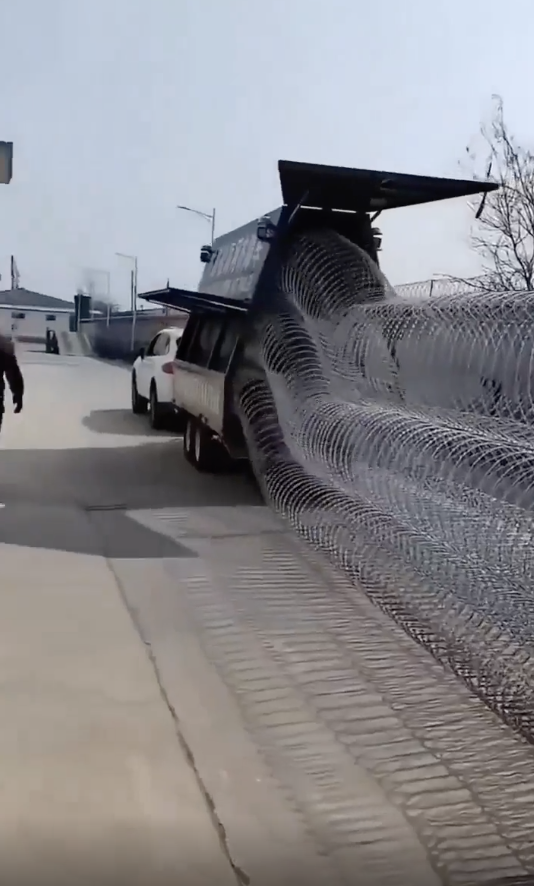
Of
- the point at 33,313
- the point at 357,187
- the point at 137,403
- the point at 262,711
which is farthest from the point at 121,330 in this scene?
the point at 262,711

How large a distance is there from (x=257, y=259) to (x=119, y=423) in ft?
13.7

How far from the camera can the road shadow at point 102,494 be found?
19.2 ft

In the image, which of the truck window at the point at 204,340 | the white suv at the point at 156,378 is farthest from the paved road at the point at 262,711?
the white suv at the point at 156,378

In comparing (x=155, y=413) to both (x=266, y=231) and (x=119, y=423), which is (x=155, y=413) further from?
(x=266, y=231)

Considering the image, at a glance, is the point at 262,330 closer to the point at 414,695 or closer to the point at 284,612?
the point at 284,612

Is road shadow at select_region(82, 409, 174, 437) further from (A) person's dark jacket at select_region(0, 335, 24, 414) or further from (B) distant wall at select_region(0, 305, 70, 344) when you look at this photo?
(A) person's dark jacket at select_region(0, 335, 24, 414)

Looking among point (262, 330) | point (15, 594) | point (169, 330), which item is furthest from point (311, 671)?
point (169, 330)

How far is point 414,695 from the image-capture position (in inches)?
136

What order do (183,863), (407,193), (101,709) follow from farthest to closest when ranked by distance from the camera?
(407,193) → (101,709) → (183,863)

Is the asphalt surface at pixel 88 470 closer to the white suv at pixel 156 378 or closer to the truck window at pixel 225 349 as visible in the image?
the white suv at pixel 156 378

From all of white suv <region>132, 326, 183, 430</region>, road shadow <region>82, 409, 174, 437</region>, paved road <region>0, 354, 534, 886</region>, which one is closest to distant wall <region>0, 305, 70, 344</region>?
white suv <region>132, 326, 183, 430</region>

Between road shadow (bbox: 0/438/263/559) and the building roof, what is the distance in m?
1.34

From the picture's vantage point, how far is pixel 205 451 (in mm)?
8219

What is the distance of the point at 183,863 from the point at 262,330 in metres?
4.41
